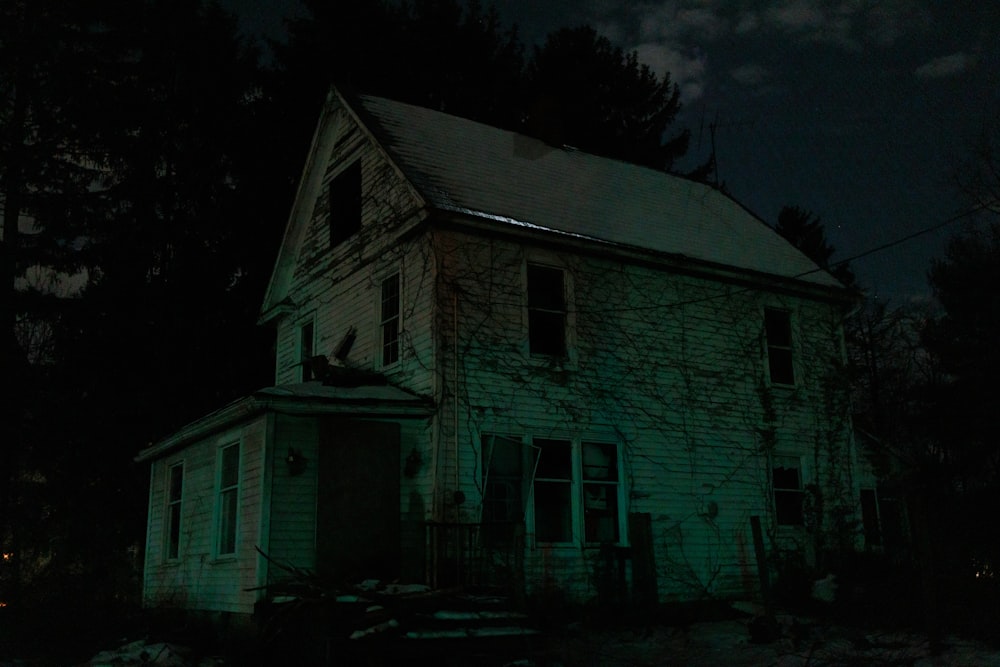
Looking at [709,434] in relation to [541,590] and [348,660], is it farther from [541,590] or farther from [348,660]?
[348,660]

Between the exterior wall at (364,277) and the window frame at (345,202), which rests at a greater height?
the window frame at (345,202)

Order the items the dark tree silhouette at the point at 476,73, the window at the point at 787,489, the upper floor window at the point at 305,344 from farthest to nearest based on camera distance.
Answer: the dark tree silhouette at the point at 476,73 → the upper floor window at the point at 305,344 → the window at the point at 787,489

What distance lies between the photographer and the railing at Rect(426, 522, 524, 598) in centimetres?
1261

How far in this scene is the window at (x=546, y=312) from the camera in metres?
14.9

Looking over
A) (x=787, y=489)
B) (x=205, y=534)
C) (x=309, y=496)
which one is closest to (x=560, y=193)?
(x=787, y=489)

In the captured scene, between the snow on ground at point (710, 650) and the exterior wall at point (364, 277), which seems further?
the exterior wall at point (364, 277)

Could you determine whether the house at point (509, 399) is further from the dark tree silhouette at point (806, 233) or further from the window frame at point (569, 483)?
the dark tree silhouette at point (806, 233)

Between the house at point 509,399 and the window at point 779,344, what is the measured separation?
6cm

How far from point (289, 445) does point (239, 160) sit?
50.5 feet

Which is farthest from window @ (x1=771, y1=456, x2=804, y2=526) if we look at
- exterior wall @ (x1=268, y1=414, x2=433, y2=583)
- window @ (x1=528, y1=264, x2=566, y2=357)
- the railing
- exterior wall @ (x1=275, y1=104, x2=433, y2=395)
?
exterior wall @ (x1=275, y1=104, x2=433, y2=395)

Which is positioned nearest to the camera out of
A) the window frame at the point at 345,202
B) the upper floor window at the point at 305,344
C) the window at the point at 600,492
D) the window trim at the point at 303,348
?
the window at the point at 600,492

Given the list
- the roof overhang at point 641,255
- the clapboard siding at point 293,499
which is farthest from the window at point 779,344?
the clapboard siding at point 293,499

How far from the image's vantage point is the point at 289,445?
12.8 metres

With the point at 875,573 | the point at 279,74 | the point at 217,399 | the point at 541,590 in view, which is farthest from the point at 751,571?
the point at 279,74
